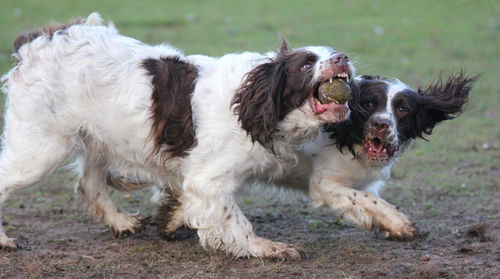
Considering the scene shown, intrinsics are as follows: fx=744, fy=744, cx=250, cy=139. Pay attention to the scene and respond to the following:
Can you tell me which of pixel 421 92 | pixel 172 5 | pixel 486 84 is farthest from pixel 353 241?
pixel 172 5

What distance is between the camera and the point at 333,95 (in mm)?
4398

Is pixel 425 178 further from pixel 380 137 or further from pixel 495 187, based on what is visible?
pixel 380 137

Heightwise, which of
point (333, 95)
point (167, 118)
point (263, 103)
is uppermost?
point (333, 95)

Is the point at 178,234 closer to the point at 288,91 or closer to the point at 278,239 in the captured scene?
the point at 278,239

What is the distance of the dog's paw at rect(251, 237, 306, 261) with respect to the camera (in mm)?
4762

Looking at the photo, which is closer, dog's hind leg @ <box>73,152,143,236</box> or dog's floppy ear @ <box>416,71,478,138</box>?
dog's floppy ear @ <box>416,71,478,138</box>

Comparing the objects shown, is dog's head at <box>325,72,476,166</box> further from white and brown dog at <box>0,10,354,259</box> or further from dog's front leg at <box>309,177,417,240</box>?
white and brown dog at <box>0,10,354,259</box>

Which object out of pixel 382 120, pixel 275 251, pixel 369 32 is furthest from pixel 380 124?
pixel 369 32

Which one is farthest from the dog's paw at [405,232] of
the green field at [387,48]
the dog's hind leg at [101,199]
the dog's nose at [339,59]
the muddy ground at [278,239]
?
the dog's hind leg at [101,199]

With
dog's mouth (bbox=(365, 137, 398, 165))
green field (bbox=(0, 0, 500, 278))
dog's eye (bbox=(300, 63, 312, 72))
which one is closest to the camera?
dog's eye (bbox=(300, 63, 312, 72))

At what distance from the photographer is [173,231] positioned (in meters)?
5.35

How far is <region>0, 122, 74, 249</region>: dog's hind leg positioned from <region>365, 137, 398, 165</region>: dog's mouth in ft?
6.55

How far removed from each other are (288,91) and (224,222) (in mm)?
967

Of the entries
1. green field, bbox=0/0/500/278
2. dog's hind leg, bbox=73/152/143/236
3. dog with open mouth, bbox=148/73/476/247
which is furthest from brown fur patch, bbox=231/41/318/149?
dog's hind leg, bbox=73/152/143/236
